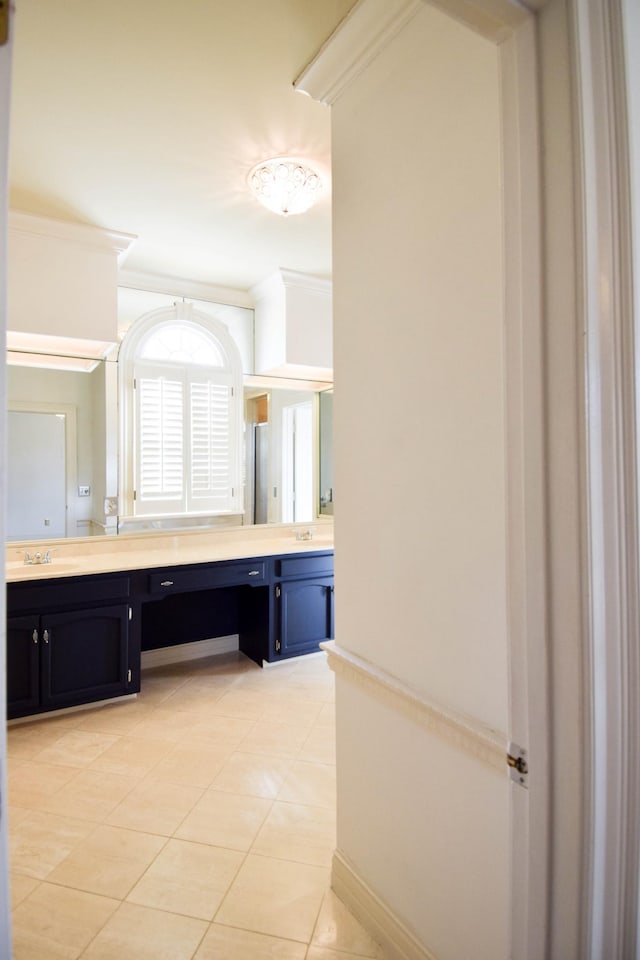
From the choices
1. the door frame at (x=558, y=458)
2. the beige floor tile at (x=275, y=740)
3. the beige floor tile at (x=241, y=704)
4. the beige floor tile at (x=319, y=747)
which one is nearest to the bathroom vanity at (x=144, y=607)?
the beige floor tile at (x=241, y=704)

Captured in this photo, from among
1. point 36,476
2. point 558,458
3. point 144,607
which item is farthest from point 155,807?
point 558,458

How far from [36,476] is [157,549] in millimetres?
867

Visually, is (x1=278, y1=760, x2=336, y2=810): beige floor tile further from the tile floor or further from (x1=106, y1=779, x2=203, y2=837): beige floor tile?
(x1=106, y1=779, x2=203, y2=837): beige floor tile

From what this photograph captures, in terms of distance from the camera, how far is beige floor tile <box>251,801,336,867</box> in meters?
1.80

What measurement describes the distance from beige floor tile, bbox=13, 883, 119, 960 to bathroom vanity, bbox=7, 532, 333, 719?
123cm

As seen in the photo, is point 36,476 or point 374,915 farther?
point 36,476

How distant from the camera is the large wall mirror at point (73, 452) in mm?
3004

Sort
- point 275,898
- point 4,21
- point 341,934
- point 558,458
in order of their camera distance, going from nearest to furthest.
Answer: point 4,21
point 558,458
point 341,934
point 275,898

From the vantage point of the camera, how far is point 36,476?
3033mm

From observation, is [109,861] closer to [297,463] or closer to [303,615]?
[303,615]

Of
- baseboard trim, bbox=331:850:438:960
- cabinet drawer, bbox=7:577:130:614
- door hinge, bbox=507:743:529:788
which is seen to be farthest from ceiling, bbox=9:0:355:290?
baseboard trim, bbox=331:850:438:960

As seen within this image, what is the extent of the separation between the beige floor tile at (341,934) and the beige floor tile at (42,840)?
93 centimetres

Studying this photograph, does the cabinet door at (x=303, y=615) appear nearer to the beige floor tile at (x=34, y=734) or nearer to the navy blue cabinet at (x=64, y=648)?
the navy blue cabinet at (x=64, y=648)

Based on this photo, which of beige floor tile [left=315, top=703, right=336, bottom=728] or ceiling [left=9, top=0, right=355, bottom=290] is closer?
ceiling [left=9, top=0, right=355, bottom=290]
